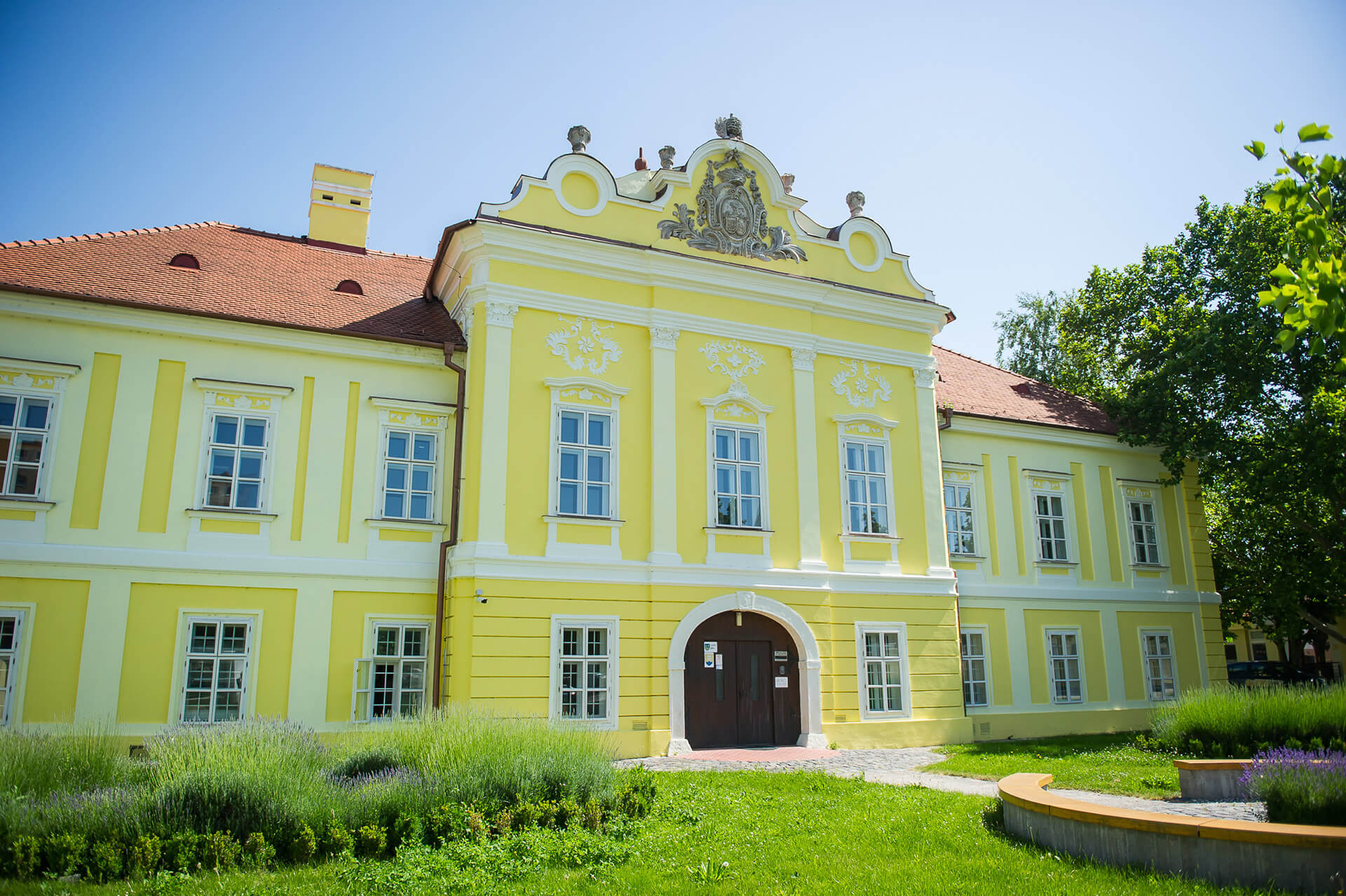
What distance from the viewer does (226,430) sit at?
1391cm

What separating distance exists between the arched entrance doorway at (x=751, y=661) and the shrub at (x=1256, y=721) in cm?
518

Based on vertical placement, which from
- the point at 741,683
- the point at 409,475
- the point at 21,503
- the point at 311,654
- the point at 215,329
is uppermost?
the point at 215,329

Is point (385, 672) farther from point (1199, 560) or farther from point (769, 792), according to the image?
point (1199, 560)

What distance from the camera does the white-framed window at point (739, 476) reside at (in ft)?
51.1

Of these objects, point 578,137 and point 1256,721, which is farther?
point 578,137

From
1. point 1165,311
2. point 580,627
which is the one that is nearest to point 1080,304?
point 1165,311

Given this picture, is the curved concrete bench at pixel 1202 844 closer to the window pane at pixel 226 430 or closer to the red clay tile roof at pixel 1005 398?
the window pane at pixel 226 430

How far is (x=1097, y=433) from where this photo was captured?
69.2 feet

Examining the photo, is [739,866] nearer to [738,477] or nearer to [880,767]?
[880,767]

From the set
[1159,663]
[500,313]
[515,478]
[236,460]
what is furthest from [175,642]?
[1159,663]

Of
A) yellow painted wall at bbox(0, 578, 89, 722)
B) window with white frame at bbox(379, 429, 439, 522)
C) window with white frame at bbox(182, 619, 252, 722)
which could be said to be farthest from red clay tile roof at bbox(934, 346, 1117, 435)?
yellow painted wall at bbox(0, 578, 89, 722)

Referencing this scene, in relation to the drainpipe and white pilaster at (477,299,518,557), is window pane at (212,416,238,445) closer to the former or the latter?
the drainpipe

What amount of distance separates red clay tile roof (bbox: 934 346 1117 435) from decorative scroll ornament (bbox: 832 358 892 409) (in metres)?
2.74

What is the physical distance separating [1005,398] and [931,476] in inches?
203
